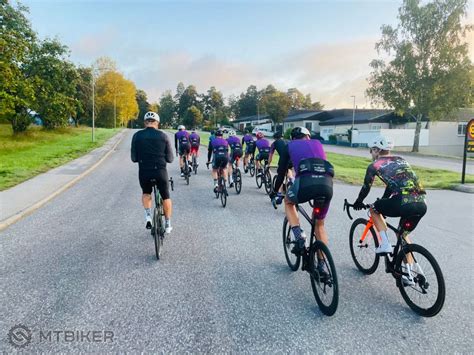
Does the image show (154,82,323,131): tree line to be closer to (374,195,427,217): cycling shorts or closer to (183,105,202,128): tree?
(183,105,202,128): tree

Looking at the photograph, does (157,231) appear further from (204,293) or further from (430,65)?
(430,65)

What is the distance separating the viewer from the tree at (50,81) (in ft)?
112

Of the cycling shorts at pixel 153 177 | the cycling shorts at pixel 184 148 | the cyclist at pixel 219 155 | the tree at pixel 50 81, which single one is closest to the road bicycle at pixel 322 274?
the cycling shorts at pixel 153 177

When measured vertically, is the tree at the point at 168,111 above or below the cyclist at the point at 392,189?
above

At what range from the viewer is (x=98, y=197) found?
938cm

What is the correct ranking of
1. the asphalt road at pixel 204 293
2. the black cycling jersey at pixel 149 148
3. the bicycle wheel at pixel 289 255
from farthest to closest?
the black cycling jersey at pixel 149 148 → the bicycle wheel at pixel 289 255 → the asphalt road at pixel 204 293

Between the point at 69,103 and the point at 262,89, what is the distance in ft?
288

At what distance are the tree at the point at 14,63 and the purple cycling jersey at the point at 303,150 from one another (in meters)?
24.4

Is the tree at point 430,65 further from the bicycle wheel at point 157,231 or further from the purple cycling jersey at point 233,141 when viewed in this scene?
the bicycle wheel at point 157,231

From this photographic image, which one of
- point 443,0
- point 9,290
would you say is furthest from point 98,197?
point 443,0

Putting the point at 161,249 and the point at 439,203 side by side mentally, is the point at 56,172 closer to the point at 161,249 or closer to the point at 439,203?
the point at 161,249

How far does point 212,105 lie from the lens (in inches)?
4786

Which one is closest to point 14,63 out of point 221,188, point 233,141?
point 233,141

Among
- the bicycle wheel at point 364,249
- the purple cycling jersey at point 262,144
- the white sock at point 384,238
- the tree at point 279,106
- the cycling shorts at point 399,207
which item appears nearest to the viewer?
the cycling shorts at point 399,207
